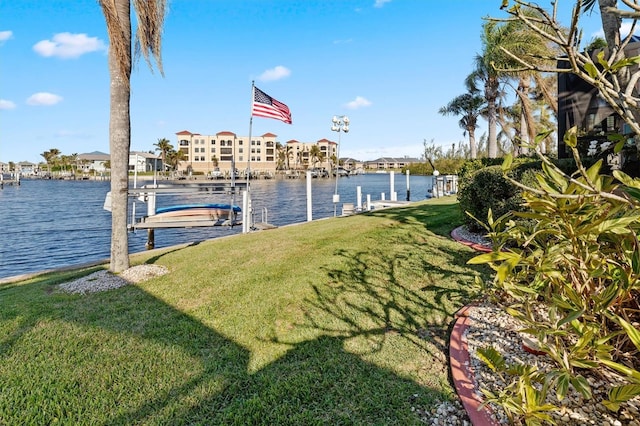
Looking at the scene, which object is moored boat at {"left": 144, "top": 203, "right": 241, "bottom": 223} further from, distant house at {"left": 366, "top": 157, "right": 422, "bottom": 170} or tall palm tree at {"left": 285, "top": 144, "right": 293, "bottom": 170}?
distant house at {"left": 366, "top": 157, "right": 422, "bottom": 170}

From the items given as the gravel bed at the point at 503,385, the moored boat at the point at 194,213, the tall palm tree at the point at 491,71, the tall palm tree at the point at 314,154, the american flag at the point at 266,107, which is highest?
the tall palm tree at the point at 314,154

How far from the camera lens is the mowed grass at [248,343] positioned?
8.39 ft

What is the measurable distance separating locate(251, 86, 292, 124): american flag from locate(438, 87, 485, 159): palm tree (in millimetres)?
19110

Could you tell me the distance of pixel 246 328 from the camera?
3736 mm

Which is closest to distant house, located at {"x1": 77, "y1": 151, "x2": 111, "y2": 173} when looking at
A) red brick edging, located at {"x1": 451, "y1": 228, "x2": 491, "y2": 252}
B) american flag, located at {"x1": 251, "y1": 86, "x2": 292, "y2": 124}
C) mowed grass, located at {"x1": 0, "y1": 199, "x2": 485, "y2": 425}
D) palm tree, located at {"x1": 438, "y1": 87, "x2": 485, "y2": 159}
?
palm tree, located at {"x1": 438, "y1": 87, "x2": 485, "y2": 159}

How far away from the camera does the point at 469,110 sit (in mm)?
28141

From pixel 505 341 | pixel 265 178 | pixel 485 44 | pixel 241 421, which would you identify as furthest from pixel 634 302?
pixel 265 178

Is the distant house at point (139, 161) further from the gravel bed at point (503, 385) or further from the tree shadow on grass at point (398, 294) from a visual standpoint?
the gravel bed at point (503, 385)

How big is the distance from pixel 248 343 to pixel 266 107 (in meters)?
9.50

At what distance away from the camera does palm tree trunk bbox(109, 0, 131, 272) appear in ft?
17.6

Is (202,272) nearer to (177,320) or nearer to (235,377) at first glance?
(177,320)

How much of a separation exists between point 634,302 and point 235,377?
2942 millimetres

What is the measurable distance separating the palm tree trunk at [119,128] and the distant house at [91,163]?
333ft

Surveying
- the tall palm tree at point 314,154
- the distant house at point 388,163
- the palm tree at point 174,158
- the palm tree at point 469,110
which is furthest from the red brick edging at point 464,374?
the distant house at point 388,163
